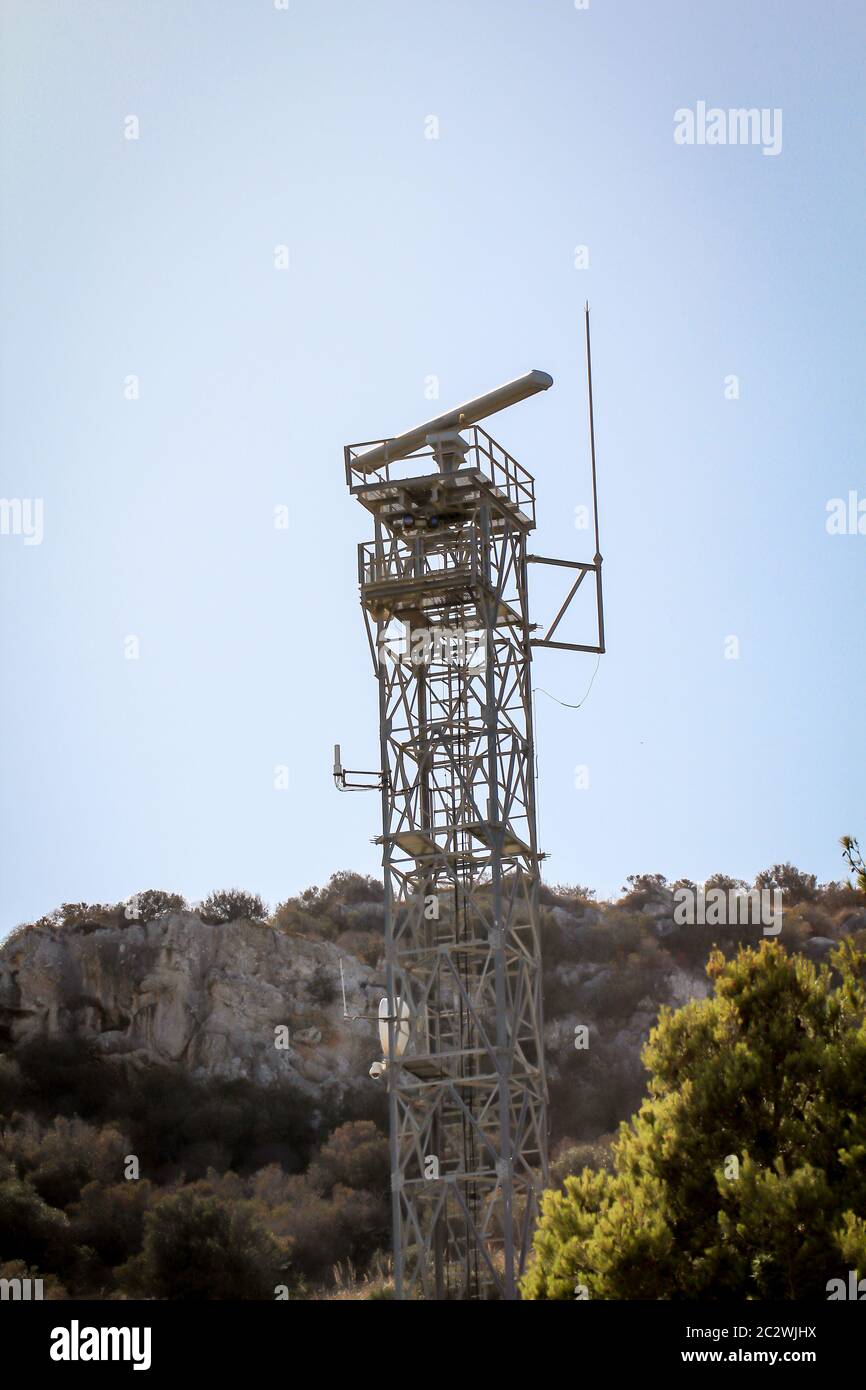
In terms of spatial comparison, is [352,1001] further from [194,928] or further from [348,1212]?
[348,1212]

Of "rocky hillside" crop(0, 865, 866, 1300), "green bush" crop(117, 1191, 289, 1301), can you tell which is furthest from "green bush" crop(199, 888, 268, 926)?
"green bush" crop(117, 1191, 289, 1301)

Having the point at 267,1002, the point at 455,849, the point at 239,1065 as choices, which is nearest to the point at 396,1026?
the point at 455,849

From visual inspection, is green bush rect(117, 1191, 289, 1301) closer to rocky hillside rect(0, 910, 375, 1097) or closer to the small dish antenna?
the small dish antenna

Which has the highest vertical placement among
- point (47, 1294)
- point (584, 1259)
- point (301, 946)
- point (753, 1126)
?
point (301, 946)

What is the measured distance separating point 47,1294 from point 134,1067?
16421 millimetres

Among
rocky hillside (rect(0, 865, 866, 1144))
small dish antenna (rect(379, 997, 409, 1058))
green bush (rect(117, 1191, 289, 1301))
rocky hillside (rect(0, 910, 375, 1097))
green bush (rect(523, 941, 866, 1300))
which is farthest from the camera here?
rocky hillside (rect(0, 910, 375, 1097))

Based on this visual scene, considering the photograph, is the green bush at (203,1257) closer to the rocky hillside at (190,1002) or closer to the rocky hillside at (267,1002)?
the rocky hillside at (267,1002)

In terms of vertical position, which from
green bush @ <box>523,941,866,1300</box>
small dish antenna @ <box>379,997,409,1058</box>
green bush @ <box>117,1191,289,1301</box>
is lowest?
green bush @ <box>117,1191,289,1301</box>

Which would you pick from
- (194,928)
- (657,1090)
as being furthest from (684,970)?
(657,1090)

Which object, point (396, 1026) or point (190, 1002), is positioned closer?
point (396, 1026)

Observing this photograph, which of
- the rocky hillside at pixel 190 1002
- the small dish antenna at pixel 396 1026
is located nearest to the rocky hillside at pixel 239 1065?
the rocky hillside at pixel 190 1002

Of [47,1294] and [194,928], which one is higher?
[194,928]

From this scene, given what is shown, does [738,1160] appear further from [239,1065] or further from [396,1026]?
[239,1065]
